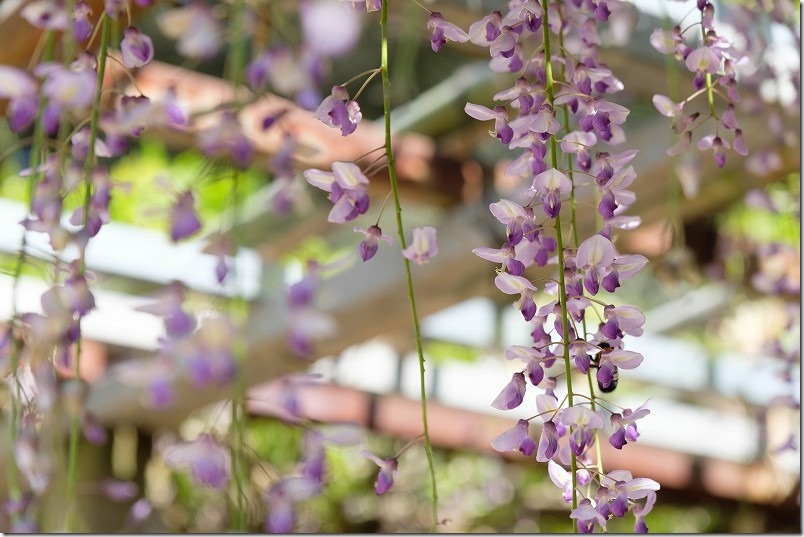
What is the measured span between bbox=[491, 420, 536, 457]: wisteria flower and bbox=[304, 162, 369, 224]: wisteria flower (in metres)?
0.17

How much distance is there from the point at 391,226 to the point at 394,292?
174 millimetres

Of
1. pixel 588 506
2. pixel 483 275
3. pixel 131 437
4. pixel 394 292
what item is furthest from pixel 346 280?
pixel 588 506

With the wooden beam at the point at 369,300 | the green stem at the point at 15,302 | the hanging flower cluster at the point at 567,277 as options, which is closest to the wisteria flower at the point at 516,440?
the hanging flower cluster at the point at 567,277

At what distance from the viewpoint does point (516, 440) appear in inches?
32.0

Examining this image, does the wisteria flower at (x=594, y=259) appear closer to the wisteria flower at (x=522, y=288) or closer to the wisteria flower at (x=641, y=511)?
the wisteria flower at (x=522, y=288)

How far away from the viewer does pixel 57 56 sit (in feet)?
5.26

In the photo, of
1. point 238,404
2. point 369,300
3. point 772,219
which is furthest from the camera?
point 772,219

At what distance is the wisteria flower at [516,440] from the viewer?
0.81 m

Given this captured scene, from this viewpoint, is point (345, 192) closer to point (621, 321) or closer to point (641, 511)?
point (621, 321)

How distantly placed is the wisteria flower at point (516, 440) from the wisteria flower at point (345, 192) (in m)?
0.17

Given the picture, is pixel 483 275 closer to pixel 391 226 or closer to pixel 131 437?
pixel 391 226

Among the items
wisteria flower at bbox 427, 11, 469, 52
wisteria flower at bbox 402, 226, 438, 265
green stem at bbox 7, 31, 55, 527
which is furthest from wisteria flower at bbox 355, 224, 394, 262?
green stem at bbox 7, 31, 55, 527

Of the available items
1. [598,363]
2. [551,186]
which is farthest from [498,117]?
[598,363]

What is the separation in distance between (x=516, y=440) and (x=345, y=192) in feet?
0.65
